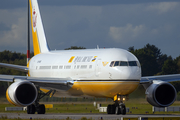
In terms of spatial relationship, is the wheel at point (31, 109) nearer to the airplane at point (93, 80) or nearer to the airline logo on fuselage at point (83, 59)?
the airplane at point (93, 80)

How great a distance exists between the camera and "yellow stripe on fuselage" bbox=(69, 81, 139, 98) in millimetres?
30281

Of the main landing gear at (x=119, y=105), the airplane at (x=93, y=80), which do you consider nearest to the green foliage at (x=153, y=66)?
Result: the airplane at (x=93, y=80)

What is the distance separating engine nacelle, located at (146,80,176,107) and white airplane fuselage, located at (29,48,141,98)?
8.00ft

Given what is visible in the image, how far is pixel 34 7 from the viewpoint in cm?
4606

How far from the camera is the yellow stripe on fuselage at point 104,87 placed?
3028 centimetres

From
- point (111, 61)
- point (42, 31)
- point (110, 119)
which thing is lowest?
point (110, 119)

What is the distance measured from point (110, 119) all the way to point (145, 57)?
7076 cm

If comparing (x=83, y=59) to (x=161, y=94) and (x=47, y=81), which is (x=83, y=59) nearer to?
(x=47, y=81)

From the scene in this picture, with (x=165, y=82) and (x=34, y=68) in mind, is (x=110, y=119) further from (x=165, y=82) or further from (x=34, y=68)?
(x=34, y=68)

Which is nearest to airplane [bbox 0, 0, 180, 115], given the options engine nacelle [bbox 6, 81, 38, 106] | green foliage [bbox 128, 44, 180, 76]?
engine nacelle [bbox 6, 81, 38, 106]

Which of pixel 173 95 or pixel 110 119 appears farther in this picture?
pixel 173 95

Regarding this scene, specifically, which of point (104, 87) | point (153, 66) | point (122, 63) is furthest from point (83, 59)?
point (153, 66)

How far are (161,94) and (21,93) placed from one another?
10.5 meters

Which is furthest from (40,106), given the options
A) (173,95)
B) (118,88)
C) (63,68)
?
(173,95)
